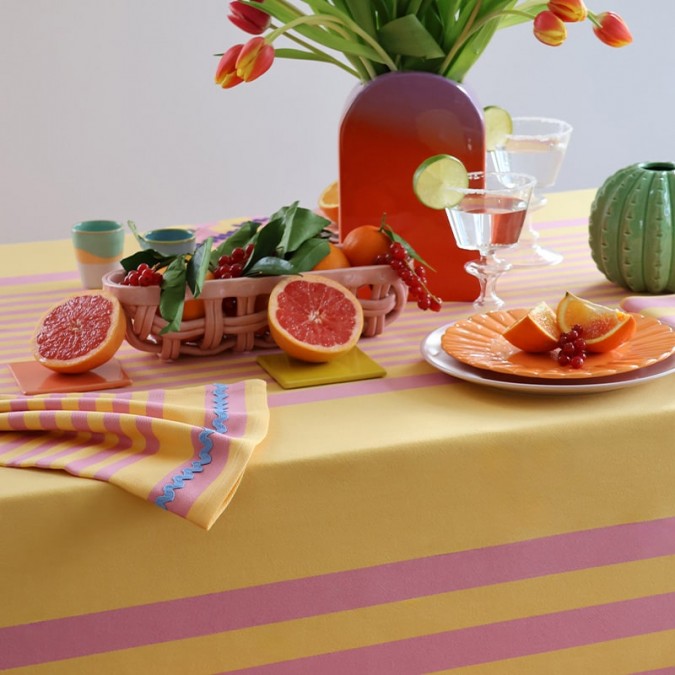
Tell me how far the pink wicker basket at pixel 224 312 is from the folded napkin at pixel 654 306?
30cm

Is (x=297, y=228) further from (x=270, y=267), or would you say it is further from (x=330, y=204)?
(x=330, y=204)

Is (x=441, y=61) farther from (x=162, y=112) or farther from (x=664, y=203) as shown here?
(x=162, y=112)

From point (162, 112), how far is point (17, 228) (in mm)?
698

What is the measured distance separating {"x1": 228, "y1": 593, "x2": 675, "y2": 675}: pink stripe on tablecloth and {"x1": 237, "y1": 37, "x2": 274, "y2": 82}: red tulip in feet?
2.19

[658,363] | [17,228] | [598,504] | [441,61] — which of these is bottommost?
[17,228]

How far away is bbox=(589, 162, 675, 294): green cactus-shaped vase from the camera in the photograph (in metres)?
1.40

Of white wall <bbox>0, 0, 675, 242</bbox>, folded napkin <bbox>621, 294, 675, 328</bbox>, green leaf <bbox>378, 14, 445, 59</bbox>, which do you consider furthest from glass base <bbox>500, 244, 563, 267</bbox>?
white wall <bbox>0, 0, 675, 242</bbox>

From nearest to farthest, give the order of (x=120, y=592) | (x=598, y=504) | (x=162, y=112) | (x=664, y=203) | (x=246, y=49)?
(x=120, y=592)
(x=598, y=504)
(x=246, y=49)
(x=664, y=203)
(x=162, y=112)

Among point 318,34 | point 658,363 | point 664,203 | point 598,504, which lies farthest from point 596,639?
point 318,34

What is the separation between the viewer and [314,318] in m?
1.22

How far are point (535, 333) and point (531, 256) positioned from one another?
20.3 inches

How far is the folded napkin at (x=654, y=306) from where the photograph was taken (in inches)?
51.2

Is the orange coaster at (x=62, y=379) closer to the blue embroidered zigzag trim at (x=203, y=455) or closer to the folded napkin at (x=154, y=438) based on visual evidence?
the folded napkin at (x=154, y=438)

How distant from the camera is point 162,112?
3988mm
